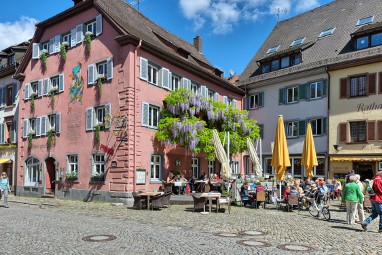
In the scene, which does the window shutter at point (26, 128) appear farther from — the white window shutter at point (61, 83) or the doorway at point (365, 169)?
the doorway at point (365, 169)

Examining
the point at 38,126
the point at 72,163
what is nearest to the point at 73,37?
the point at 38,126

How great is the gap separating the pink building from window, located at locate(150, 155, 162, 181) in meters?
0.06

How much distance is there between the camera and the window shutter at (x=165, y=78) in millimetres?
23188

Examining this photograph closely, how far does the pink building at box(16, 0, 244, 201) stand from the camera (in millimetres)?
20719

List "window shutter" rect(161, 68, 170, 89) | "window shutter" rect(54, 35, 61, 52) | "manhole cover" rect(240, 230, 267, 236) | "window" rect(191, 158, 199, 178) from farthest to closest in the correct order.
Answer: "window" rect(191, 158, 199, 178)
"window shutter" rect(54, 35, 61, 52)
"window shutter" rect(161, 68, 170, 89)
"manhole cover" rect(240, 230, 267, 236)

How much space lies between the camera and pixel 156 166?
22.4m

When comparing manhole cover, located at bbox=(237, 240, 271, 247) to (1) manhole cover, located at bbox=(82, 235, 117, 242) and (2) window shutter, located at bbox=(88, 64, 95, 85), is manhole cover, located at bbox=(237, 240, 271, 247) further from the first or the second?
(2) window shutter, located at bbox=(88, 64, 95, 85)

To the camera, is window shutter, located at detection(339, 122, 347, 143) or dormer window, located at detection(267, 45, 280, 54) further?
dormer window, located at detection(267, 45, 280, 54)

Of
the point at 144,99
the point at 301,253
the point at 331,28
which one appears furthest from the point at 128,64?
the point at 331,28

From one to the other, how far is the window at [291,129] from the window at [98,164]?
1390 cm

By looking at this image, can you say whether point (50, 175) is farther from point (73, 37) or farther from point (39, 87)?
point (73, 37)

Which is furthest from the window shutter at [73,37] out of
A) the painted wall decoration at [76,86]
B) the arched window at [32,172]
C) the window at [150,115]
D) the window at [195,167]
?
the window at [195,167]

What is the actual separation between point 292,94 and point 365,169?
742cm

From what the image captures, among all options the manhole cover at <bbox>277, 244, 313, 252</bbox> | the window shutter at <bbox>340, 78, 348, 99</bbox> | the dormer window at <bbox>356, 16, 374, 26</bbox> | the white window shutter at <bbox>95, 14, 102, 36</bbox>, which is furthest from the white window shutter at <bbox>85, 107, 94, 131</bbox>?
the dormer window at <bbox>356, 16, 374, 26</bbox>
